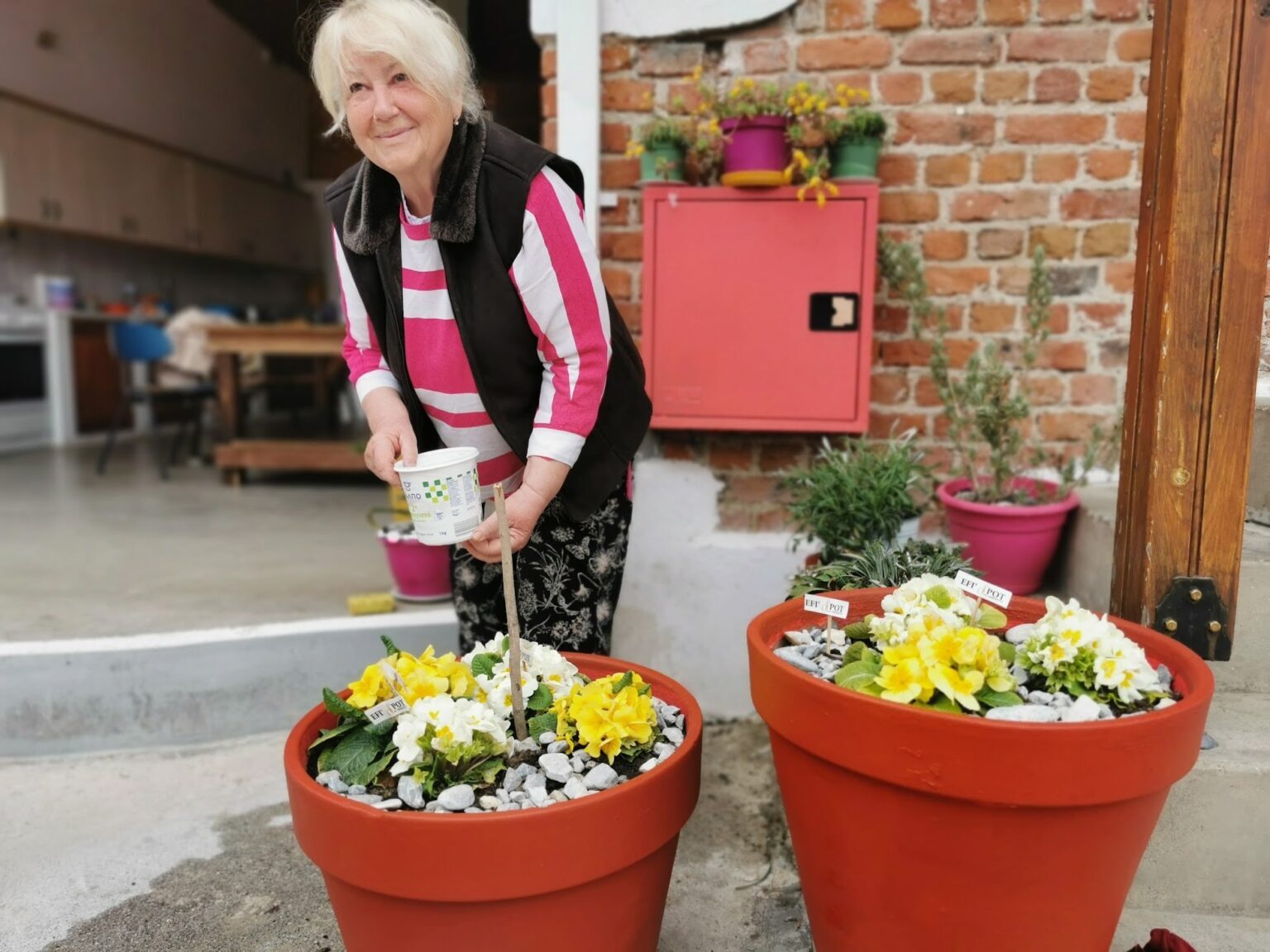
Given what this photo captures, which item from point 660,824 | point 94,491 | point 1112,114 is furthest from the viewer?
point 94,491

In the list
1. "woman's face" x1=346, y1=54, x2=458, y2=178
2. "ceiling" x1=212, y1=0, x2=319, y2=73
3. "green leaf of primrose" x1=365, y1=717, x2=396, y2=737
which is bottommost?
"green leaf of primrose" x1=365, y1=717, x2=396, y2=737

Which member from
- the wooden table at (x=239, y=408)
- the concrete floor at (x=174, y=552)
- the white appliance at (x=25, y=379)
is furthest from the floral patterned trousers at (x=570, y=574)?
the white appliance at (x=25, y=379)

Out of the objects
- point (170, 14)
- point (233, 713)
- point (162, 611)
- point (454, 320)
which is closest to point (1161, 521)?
point (454, 320)

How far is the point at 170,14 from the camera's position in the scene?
297 inches

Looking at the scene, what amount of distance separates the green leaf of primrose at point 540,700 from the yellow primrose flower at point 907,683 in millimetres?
450

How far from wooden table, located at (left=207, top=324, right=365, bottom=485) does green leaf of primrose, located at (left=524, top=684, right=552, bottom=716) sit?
10.7 ft

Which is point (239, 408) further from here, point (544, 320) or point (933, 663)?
point (933, 663)

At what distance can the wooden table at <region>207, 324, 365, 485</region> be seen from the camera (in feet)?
14.4

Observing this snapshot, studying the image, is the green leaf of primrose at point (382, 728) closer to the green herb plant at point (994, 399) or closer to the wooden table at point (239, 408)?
the green herb plant at point (994, 399)

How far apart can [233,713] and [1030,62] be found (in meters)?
2.43

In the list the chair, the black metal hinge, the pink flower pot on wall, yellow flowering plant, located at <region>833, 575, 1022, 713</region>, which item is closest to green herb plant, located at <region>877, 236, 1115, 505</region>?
the pink flower pot on wall

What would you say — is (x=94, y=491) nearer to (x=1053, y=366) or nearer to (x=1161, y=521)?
(x=1053, y=366)

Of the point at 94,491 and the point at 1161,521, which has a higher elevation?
the point at 1161,521

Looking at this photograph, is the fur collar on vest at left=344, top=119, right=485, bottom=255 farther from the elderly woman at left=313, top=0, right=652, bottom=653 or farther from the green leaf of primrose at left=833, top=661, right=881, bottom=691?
the green leaf of primrose at left=833, top=661, right=881, bottom=691
